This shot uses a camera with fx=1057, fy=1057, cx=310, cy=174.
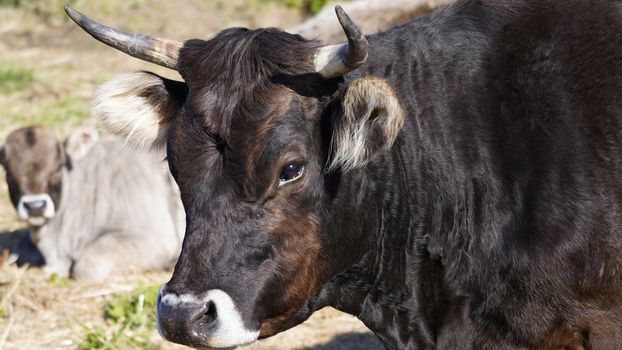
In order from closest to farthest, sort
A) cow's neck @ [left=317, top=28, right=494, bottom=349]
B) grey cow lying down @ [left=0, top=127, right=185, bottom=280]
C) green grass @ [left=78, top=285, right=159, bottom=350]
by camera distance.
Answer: cow's neck @ [left=317, top=28, right=494, bottom=349] < green grass @ [left=78, top=285, right=159, bottom=350] < grey cow lying down @ [left=0, top=127, right=185, bottom=280]

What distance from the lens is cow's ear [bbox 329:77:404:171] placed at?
155 inches

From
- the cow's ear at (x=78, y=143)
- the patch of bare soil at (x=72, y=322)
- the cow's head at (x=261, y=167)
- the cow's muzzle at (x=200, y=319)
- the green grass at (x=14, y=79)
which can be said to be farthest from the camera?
the green grass at (x=14, y=79)

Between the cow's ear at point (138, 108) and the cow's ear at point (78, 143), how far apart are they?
5079 mm

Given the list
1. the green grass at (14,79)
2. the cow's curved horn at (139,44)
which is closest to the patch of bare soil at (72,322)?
the cow's curved horn at (139,44)

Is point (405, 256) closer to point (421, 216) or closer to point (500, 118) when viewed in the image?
point (421, 216)

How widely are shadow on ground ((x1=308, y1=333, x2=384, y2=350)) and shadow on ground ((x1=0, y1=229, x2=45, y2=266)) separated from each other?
384 cm

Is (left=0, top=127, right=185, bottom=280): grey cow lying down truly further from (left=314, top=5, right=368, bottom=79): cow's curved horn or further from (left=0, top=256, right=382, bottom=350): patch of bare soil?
(left=314, top=5, right=368, bottom=79): cow's curved horn

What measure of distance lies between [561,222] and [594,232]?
0.44 feet

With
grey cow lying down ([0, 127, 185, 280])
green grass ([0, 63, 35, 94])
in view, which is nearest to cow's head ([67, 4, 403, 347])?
grey cow lying down ([0, 127, 185, 280])

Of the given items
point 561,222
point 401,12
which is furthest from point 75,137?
point 561,222

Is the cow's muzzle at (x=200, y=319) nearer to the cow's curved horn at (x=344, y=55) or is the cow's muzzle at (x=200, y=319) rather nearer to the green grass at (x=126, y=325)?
the cow's curved horn at (x=344, y=55)

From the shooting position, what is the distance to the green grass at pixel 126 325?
6.38 meters

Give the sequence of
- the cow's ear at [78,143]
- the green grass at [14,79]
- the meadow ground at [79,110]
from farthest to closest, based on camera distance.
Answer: the green grass at [14,79]
the cow's ear at [78,143]
the meadow ground at [79,110]

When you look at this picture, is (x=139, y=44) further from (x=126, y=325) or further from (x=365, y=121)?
(x=126, y=325)
